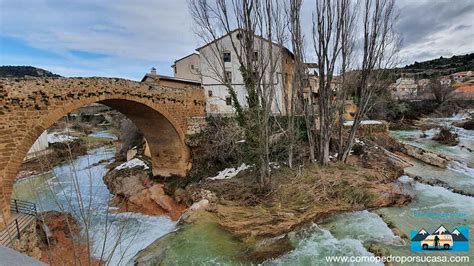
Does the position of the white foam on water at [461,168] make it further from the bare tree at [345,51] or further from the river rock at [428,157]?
the bare tree at [345,51]

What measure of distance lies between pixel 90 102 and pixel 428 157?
16.1 m

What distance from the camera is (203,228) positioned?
8758 millimetres

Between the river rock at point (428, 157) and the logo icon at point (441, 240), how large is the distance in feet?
24.0

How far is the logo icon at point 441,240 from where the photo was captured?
6398 mm

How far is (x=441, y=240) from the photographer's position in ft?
21.9

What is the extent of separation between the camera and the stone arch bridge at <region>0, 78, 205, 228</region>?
7828mm

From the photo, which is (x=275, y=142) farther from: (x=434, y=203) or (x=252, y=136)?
(x=434, y=203)

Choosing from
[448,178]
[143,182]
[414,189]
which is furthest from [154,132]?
[448,178]

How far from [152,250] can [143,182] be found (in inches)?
284

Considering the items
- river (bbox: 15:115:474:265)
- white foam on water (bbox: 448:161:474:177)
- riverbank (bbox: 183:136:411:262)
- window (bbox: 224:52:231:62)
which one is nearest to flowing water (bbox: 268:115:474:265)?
river (bbox: 15:115:474:265)

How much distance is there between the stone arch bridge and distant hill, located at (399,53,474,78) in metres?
64.4

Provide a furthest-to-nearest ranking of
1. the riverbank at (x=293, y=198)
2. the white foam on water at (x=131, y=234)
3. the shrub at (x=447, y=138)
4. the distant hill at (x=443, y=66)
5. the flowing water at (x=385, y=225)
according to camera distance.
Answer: the distant hill at (x=443, y=66) → the shrub at (x=447, y=138) → the white foam on water at (x=131, y=234) → the riverbank at (x=293, y=198) → the flowing water at (x=385, y=225)

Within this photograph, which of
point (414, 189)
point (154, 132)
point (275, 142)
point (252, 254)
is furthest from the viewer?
point (154, 132)

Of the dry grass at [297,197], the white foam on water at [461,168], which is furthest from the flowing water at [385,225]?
the white foam on water at [461,168]
